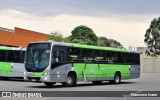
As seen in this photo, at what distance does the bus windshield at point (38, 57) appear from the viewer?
2573 centimetres

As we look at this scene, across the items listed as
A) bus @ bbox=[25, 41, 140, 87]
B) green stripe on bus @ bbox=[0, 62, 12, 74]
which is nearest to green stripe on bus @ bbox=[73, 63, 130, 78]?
bus @ bbox=[25, 41, 140, 87]

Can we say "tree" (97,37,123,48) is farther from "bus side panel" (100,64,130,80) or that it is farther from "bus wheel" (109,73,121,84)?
"bus wheel" (109,73,121,84)

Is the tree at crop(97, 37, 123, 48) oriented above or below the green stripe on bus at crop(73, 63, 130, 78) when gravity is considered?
above

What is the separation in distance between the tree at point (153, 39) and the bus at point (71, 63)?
70996mm

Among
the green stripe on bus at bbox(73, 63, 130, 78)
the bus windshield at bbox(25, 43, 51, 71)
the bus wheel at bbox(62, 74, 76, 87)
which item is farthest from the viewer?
the green stripe on bus at bbox(73, 63, 130, 78)

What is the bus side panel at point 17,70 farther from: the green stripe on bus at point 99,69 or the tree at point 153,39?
the tree at point 153,39

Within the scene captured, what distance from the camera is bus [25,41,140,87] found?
25.8m

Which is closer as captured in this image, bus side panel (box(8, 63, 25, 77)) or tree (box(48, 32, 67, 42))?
bus side panel (box(8, 63, 25, 77))

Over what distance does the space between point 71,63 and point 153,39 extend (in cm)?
7903

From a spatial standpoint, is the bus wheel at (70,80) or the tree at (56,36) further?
the tree at (56,36)

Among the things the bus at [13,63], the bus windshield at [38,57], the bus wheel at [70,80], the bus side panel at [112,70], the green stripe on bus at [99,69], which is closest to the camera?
the bus windshield at [38,57]

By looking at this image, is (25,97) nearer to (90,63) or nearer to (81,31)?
(90,63)

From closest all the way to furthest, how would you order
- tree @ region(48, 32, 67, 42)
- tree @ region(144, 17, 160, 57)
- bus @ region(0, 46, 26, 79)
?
bus @ region(0, 46, 26, 79)
tree @ region(48, 32, 67, 42)
tree @ region(144, 17, 160, 57)

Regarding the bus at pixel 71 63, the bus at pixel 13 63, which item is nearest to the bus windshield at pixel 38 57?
the bus at pixel 71 63
